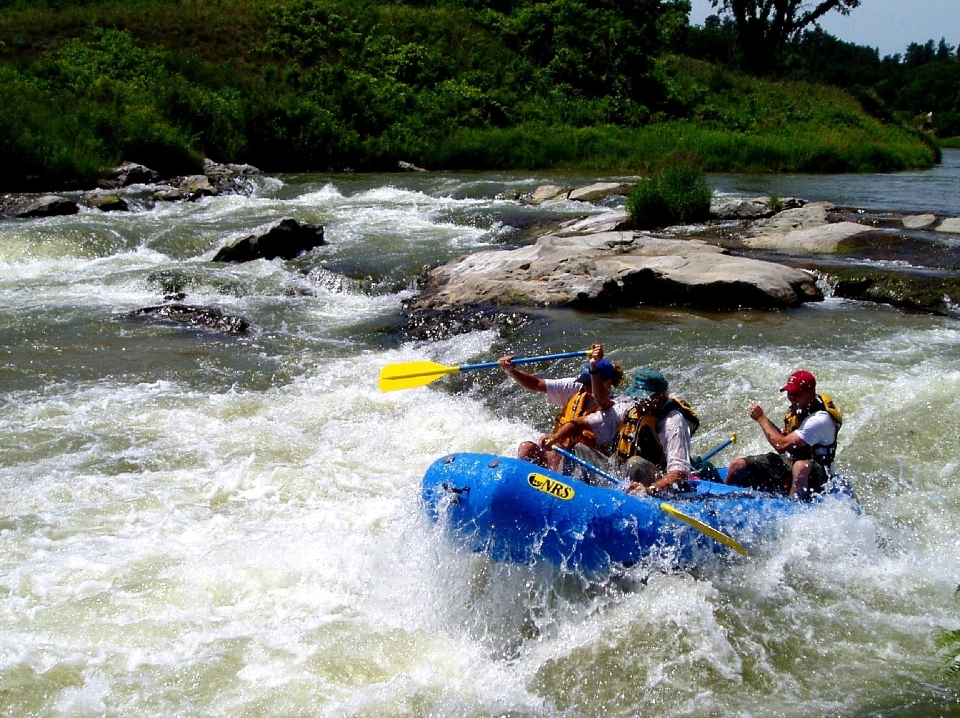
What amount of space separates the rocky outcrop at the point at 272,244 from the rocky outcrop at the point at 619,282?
2847 mm

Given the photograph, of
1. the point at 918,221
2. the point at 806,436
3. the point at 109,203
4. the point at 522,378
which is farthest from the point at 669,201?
the point at 109,203

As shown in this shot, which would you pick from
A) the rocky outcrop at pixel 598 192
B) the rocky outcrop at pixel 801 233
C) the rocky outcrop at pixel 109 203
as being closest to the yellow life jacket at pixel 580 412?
the rocky outcrop at pixel 801 233

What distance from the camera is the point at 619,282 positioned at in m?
9.00

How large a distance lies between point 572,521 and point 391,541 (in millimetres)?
1129

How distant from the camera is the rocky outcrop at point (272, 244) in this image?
1167cm

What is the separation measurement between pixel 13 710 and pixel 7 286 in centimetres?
856

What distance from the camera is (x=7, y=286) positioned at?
1072 cm

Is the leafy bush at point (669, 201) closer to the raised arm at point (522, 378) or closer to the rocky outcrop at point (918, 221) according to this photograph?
the rocky outcrop at point (918, 221)

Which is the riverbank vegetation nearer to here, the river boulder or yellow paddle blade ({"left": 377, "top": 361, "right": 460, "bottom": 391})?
the river boulder

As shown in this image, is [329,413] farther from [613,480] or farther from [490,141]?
[490,141]

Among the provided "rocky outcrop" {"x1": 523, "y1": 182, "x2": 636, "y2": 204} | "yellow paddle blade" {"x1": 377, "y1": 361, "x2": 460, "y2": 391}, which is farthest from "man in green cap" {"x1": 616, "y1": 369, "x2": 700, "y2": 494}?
"rocky outcrop" {"x1": 523, "y1": 182, "x2": 636, "y2": 204}

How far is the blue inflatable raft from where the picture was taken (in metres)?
4.19

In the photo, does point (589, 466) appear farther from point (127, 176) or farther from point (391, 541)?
point (127, 176)

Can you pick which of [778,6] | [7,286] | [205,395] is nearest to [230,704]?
[205,395]
